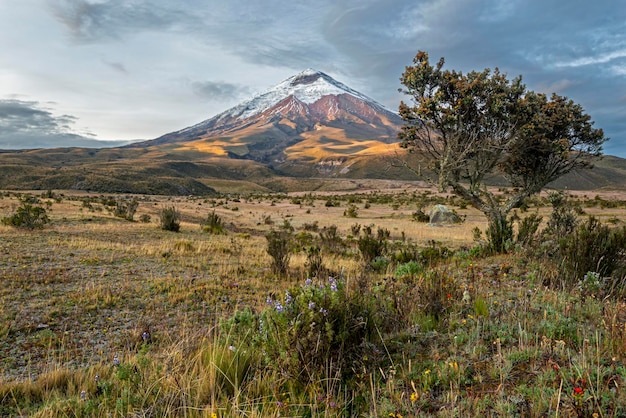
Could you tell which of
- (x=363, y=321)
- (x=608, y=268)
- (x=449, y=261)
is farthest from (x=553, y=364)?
(x=449, y=261)

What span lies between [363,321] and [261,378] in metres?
1.09

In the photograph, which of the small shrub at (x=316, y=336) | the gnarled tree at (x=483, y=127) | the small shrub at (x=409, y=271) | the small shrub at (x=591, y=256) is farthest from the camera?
the gnarled tree at (x=483, y=127)

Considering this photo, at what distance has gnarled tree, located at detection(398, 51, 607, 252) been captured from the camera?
42.0 feet

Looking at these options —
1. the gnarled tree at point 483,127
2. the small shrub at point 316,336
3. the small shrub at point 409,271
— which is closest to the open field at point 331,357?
the small shrub at point 316,336

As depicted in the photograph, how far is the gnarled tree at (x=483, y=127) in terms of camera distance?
12.8 meters

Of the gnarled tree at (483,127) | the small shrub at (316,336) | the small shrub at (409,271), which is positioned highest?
the gnarled tree at (483,127)

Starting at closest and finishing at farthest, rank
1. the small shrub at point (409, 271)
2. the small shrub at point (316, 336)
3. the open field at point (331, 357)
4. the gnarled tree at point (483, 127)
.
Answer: the open field at point (331, 357) < the small shrub at point (316, 336) < the small shrub at point (409, 271) < the gnarled tree at point (483, 127)

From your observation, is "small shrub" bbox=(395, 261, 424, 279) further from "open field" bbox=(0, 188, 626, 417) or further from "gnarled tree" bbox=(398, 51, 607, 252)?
"gnarled tree" bbox=(398, 51, 607, 252)

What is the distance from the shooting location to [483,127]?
43.9ft

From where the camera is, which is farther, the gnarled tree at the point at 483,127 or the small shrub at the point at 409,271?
the gnarled tree at the point at 483,127

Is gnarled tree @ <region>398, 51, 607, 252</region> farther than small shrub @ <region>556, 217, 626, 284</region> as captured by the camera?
Yes

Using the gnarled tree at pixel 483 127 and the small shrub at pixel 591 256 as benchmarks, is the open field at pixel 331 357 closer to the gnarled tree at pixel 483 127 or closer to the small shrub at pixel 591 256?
the small shrub at pixel 591 256

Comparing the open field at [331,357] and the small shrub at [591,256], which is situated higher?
the small shrub at [591,256]

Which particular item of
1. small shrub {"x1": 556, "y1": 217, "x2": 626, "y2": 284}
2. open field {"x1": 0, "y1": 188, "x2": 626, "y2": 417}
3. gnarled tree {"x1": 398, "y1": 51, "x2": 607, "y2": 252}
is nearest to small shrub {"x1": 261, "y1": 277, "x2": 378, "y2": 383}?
open field {"x1": 0, "y1": 188, "x2": 626, "y2": 417}
